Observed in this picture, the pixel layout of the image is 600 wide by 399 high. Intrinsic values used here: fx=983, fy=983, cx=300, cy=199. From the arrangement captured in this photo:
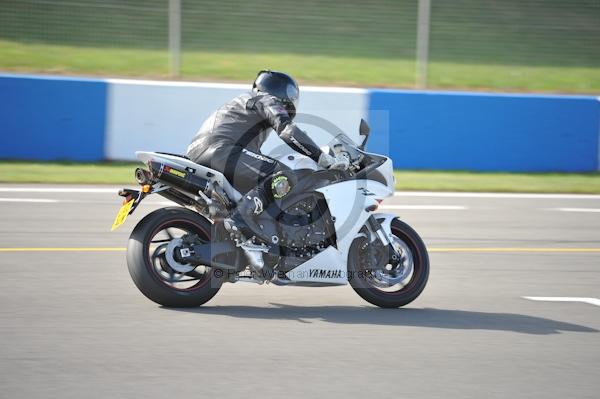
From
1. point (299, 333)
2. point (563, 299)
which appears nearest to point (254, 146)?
point (299, 333)

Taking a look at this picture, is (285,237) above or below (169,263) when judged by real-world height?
above

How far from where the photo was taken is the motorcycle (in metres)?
6.79

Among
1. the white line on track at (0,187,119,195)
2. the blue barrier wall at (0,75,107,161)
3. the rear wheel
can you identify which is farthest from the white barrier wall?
the rear wheel

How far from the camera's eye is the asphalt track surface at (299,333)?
5285 mm

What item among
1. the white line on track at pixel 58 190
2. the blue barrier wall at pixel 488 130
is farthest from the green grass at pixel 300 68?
the white line on track at pixel 58 190

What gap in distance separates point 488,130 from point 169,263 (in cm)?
899

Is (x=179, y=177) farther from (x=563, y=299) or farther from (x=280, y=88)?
(x=563, y=299)

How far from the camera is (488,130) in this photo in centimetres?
1486

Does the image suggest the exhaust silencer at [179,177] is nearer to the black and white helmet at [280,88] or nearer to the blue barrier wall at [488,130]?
the black and white helmet at [280,88]

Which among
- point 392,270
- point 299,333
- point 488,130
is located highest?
point 488,130

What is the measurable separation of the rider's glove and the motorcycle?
38 mm

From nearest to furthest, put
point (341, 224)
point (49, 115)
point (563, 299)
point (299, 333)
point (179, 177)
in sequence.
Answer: point (299, 333) → point (179, 177) → point (341, 224) → point (563, 299) → point (49, 115)

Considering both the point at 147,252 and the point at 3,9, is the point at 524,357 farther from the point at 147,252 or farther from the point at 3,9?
the point at 3,9

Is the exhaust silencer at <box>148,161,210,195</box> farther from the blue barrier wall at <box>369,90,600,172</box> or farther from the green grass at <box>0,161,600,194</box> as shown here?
the blue barrier wall at <box>369,90,600,172</box>
